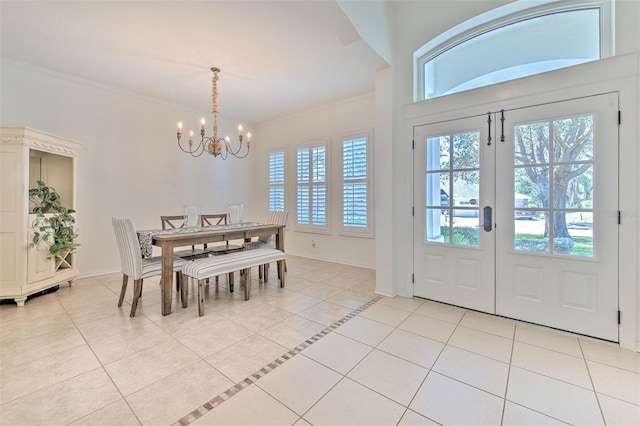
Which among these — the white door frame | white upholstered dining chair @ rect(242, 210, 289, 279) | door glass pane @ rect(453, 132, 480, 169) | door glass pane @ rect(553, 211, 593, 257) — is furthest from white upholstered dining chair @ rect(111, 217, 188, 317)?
the white door frame

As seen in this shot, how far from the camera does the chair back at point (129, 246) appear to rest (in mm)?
2715

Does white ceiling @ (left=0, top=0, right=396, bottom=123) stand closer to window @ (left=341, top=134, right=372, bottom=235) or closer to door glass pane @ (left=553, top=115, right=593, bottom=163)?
window @ (left=341, top=134, right=372, bottom=235)

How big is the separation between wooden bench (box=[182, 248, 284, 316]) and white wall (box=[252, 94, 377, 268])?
1.68 m

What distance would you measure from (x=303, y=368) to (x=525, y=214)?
242cm

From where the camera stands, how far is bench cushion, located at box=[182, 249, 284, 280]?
9.27ft

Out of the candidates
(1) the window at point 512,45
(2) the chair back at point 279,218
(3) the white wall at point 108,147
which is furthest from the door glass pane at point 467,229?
(3) the white wall at point 108,147

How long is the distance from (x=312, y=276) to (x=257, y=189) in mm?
3135

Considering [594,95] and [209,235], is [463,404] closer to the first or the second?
[594,95]

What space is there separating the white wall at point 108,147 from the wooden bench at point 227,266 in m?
2.43

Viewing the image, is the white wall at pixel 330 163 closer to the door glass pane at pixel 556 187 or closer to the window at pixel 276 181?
the window at pixel 276 181

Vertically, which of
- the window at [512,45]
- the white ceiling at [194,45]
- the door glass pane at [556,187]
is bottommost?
the door glass pane at [556,187]

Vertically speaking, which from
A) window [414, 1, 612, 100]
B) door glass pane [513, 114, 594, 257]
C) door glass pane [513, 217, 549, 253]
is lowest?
door glass pane [513, 217, 549, 253]

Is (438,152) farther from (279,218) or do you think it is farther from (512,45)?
(279,218)

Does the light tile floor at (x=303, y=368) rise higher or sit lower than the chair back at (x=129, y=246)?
lower
